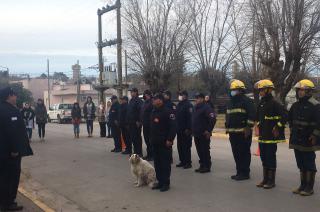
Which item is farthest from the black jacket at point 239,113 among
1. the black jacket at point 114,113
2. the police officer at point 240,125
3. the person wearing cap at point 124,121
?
the black jacket at point 114,113

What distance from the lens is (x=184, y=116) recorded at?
1148 cm

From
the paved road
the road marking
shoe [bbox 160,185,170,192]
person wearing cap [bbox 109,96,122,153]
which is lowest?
the road marking

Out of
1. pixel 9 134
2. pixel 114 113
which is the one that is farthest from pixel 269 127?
pixel 114 113

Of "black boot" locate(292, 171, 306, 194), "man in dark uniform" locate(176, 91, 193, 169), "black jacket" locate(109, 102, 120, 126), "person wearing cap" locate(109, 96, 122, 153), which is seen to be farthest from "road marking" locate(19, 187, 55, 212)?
"black jacket" locate(109, 102, 120, 126)

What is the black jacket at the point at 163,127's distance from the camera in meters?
8.94

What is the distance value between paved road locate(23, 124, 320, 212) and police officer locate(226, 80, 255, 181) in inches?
14.0

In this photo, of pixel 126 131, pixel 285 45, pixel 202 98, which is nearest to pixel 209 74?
pixel 285 45

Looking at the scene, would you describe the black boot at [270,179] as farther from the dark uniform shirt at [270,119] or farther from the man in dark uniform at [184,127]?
the man in dark uniform at [184,127]

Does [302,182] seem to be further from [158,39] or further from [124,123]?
[158,39]

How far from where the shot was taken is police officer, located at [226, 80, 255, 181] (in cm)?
948

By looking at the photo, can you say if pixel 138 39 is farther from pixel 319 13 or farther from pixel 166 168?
pixel 166 168

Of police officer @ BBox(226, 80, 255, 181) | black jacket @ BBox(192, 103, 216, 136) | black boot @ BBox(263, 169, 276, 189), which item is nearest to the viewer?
black boot @ BBox(263, 169, 276, 189)

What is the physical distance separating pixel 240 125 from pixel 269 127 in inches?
37.5

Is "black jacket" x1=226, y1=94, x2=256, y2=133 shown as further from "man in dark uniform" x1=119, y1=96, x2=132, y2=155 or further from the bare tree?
the bare tree
